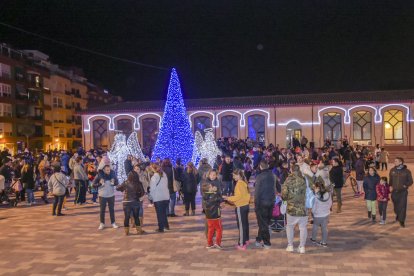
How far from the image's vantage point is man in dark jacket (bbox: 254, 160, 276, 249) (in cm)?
758

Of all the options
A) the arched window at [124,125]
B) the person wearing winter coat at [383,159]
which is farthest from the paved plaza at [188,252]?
the arched window at [124,125]

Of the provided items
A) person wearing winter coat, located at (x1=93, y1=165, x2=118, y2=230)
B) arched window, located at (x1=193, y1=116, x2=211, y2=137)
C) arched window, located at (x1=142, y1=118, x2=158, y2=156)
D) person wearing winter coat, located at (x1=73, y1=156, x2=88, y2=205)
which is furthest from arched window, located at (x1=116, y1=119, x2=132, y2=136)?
person wearing winter coat, located at (x1=93, y1=165, x2=118, y2=230)

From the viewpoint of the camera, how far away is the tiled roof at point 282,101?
2992 centimetres

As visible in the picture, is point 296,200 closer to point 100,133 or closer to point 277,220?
point 277,220

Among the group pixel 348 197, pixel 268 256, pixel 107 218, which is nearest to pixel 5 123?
pixel 107 218

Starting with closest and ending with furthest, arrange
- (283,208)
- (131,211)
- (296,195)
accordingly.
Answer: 1. (296,195)
2. (283,208)
3. (131,211)

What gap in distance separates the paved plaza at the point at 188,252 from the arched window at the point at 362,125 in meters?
21.1

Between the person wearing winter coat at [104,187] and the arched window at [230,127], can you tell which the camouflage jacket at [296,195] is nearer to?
the person wearing winter coat at [104,187]

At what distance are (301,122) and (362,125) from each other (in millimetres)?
4635

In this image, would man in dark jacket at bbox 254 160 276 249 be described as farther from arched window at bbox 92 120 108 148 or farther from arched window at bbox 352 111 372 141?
arched window at bbox 92 120 108 148

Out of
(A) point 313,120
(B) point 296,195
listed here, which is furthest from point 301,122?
(B) point 296,195

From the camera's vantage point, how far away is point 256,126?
3203 centimetres

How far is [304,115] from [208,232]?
2486cm

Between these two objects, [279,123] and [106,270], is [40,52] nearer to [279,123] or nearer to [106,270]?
[279,123]
